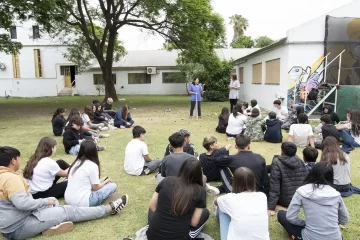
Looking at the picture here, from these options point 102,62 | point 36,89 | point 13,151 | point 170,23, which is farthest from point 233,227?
point 36,89

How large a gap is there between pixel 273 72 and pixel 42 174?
12.5 meters

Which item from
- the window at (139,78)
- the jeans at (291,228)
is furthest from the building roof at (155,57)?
the jeans at (291,228)

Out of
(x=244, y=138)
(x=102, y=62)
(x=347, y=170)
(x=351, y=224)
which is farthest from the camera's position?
(x=102, y=62)

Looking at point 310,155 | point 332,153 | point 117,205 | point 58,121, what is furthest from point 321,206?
point 58,121

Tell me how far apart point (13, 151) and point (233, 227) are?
239cm

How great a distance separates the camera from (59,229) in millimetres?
3529

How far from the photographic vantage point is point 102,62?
66.3 ft

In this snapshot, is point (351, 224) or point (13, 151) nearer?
point (13, 151)

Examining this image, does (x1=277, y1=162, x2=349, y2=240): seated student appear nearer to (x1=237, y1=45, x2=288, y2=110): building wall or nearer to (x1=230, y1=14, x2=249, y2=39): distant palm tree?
(x1=237, y1=45, x2=288, y2=110): building wall

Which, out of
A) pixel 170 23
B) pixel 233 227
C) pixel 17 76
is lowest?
pixel 233 227

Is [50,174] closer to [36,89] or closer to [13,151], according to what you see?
[13,151]

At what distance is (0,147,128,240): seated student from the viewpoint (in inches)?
122

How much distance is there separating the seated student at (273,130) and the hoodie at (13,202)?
619 cm

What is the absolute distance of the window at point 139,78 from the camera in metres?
31.1
